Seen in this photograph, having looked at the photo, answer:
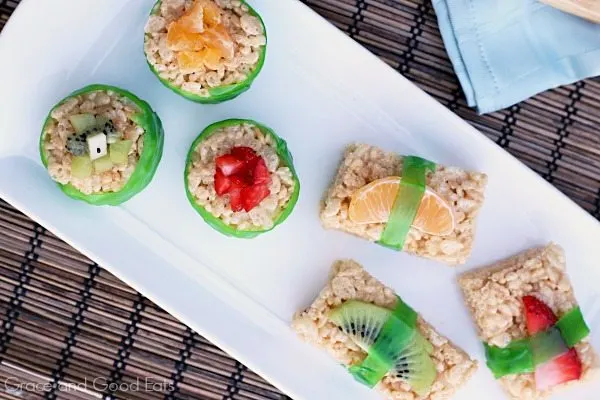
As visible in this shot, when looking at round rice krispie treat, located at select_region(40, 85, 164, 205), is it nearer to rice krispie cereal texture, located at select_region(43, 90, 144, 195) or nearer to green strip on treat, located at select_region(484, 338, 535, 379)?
rice krispie cereal texture, located at select_region(43, 90, 144, 195)

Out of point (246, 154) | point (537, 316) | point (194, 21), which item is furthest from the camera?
point (537, 316)

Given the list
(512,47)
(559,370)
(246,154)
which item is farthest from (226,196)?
(559,370)

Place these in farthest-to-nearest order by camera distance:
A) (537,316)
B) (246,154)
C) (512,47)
Result: (512,47), (537,316), (246,154)

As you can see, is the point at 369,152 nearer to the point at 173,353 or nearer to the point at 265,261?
the point at 265,261

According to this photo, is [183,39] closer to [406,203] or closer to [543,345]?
[406,203]

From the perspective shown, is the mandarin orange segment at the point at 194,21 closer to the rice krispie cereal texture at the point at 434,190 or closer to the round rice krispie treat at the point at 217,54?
the round rice krispie treat at the point at 217,54

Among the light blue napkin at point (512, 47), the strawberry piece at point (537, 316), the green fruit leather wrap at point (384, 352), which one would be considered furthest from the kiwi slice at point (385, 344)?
the light blue napkin at point (512, 47)

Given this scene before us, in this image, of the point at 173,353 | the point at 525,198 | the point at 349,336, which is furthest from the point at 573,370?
the point at 173,353
